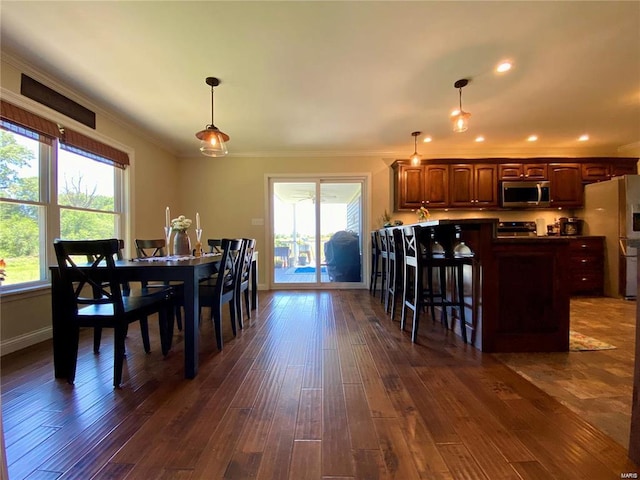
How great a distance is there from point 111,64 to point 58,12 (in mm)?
543

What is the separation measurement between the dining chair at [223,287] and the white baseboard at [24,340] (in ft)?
4.93

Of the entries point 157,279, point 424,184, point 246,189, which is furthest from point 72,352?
point 424,184

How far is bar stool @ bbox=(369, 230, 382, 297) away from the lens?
4481 millimetres

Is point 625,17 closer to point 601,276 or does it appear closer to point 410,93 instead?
point 410,93

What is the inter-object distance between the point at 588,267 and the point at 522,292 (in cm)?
323

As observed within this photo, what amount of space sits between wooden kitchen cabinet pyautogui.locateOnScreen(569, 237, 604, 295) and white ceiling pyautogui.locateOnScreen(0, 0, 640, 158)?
1675mm

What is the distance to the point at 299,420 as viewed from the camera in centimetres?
140

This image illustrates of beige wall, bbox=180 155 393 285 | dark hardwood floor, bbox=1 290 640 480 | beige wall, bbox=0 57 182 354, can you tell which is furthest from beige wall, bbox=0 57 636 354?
dark hardwood floor, bbox=1 290 640 480

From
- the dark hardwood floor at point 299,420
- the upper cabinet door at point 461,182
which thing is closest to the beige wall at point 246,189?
the upper cabinet door at point 461,182

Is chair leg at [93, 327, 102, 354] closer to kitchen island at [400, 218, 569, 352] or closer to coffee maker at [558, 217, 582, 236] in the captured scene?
kitchen island at [400, 218, 569, 352]

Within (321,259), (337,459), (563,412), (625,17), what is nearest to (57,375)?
(337,459)

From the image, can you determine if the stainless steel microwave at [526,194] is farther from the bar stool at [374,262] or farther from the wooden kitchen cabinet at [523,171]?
the bar stool at [374,262]

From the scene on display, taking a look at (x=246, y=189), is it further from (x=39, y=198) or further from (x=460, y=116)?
(x=460, y=116)

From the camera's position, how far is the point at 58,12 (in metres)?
1.88
